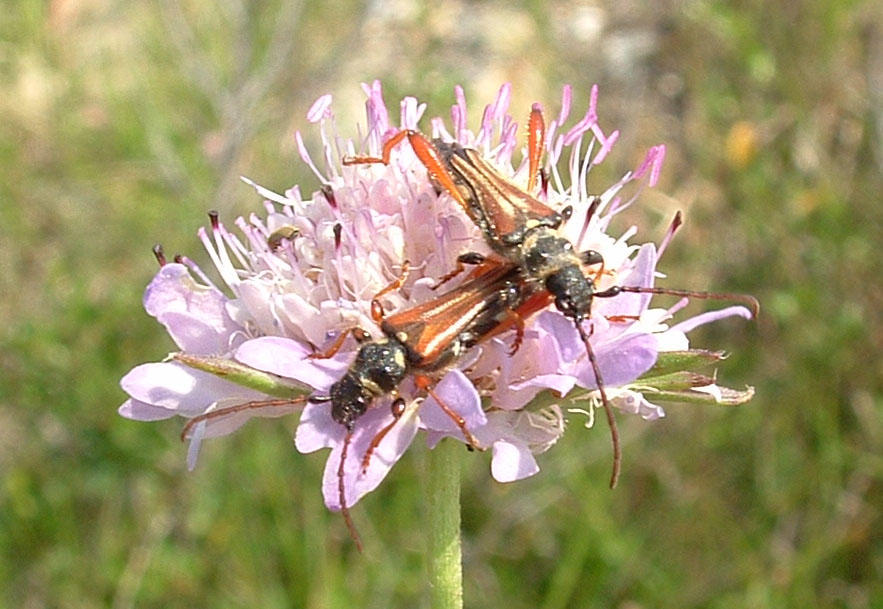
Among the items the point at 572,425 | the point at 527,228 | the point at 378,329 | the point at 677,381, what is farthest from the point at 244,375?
the point at 572,425

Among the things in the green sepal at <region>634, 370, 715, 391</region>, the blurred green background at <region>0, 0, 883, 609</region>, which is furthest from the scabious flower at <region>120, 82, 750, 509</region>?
the blurred green background at <region>0, 0, 883, 609</region>

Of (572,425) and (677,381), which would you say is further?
(572,425)

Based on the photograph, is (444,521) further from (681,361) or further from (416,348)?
(681,361)

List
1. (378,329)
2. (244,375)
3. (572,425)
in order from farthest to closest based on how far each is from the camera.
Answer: (572,425) → (378,329) → (244,375)

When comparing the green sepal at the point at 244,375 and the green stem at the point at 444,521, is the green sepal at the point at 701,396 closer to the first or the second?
the green stem at the point at 444,521

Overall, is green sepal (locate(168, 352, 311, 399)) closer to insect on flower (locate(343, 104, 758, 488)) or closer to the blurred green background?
insect on flower (locate(343, 104, 758, 488))
